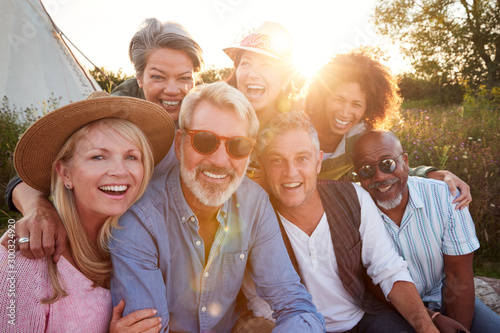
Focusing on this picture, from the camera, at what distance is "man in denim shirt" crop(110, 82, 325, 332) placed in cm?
214

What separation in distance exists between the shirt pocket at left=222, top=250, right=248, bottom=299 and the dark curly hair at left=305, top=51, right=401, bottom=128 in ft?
8.20

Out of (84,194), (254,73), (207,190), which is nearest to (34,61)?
(254,73)

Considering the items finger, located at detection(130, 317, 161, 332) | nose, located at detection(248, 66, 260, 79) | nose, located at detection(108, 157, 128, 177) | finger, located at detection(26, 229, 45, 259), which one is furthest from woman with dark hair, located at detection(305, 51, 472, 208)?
finger, located at detection(26, 229, 45, 259)

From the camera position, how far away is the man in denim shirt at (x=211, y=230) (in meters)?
2.14

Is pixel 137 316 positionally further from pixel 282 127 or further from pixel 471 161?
pixel 471 161

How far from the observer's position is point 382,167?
9.41 feet

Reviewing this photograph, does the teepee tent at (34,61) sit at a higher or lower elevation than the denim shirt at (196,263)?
higher

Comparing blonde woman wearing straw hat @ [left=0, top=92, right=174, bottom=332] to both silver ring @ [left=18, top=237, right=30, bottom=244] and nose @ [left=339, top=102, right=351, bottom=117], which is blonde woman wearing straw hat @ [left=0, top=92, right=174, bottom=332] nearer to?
silver ring @ [left=18, top=237, right=30, bottom=244]

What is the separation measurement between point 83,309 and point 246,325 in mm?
1293

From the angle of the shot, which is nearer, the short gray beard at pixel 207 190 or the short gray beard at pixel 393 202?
the short gray beard at pixel 207 190

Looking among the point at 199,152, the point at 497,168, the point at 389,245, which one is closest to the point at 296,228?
the point at 389,245

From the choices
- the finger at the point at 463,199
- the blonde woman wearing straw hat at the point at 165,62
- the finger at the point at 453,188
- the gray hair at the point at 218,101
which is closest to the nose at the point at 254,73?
the blonde woman wearing straw hat at the point at 165,62

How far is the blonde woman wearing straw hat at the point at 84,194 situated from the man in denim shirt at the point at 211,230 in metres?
0.21

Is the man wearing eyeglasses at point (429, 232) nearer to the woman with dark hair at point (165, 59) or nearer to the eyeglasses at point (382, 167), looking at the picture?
the eyeglasses at point (382, 167)
